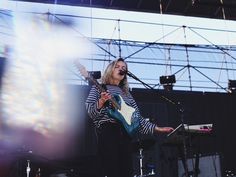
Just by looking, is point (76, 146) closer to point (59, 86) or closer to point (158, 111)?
point (59, 86)

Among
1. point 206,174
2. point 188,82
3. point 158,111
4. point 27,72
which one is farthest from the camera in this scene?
point 188,82

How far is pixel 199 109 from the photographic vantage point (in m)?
8.74

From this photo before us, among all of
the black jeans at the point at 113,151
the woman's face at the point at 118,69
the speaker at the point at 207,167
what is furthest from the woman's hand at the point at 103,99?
the speaker at the point at 207,167

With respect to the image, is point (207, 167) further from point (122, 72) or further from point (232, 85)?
point (232, 85)

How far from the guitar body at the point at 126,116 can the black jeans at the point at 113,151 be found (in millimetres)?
76

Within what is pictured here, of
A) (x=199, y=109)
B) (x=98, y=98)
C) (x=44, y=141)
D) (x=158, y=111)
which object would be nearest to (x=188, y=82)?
(x=199, y=109)

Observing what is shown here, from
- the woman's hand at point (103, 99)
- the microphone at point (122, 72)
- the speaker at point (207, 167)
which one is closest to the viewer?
the woman's hand at point (103, 99)

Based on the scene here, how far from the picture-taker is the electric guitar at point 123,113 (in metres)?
3.02

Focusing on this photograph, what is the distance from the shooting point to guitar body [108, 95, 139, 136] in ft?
9.91

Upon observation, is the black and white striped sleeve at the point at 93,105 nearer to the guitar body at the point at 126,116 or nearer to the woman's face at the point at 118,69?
the guitar body at the point at 126,116

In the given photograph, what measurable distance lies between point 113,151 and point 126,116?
0.36 meters

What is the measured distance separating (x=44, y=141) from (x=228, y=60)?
5.89 metres

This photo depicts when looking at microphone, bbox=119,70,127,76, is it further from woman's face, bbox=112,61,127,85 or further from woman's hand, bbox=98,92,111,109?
woman's hand, bbox=98,92,111,109

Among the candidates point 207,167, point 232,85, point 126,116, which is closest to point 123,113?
point 126,116
